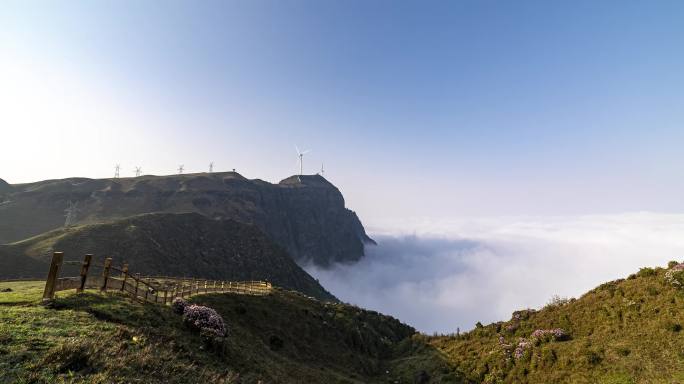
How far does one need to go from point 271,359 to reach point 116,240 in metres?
100

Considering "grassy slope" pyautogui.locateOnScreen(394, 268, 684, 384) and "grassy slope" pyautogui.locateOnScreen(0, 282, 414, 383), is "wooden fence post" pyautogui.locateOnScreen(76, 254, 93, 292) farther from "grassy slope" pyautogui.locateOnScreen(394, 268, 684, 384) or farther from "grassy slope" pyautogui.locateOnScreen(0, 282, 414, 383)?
"grassy slope" pyautogui.locateOnScreen(394, 268, 684, 384)

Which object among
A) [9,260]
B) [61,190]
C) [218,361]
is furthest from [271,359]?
[61,190]

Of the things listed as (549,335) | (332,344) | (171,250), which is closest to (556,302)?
(549,335)

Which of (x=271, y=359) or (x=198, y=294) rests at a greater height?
(x=198, y=294)

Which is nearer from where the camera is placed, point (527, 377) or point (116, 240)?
point (527, 377)

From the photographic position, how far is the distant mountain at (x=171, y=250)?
88125mm

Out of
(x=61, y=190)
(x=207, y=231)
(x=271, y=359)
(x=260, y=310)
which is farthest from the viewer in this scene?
(x=61, y=190)

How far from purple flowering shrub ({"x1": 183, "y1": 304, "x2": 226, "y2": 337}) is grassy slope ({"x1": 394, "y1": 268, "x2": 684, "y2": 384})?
23708 mm

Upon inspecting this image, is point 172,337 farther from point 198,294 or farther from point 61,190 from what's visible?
point 61,190

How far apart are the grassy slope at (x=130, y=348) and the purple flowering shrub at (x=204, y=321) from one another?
2.01 feet

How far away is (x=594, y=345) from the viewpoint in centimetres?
2672

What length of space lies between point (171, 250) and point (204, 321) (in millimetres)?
113792

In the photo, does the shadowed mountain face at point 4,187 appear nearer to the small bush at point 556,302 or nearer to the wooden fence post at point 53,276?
the wooden fence post at point 53,276

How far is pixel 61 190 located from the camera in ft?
601
